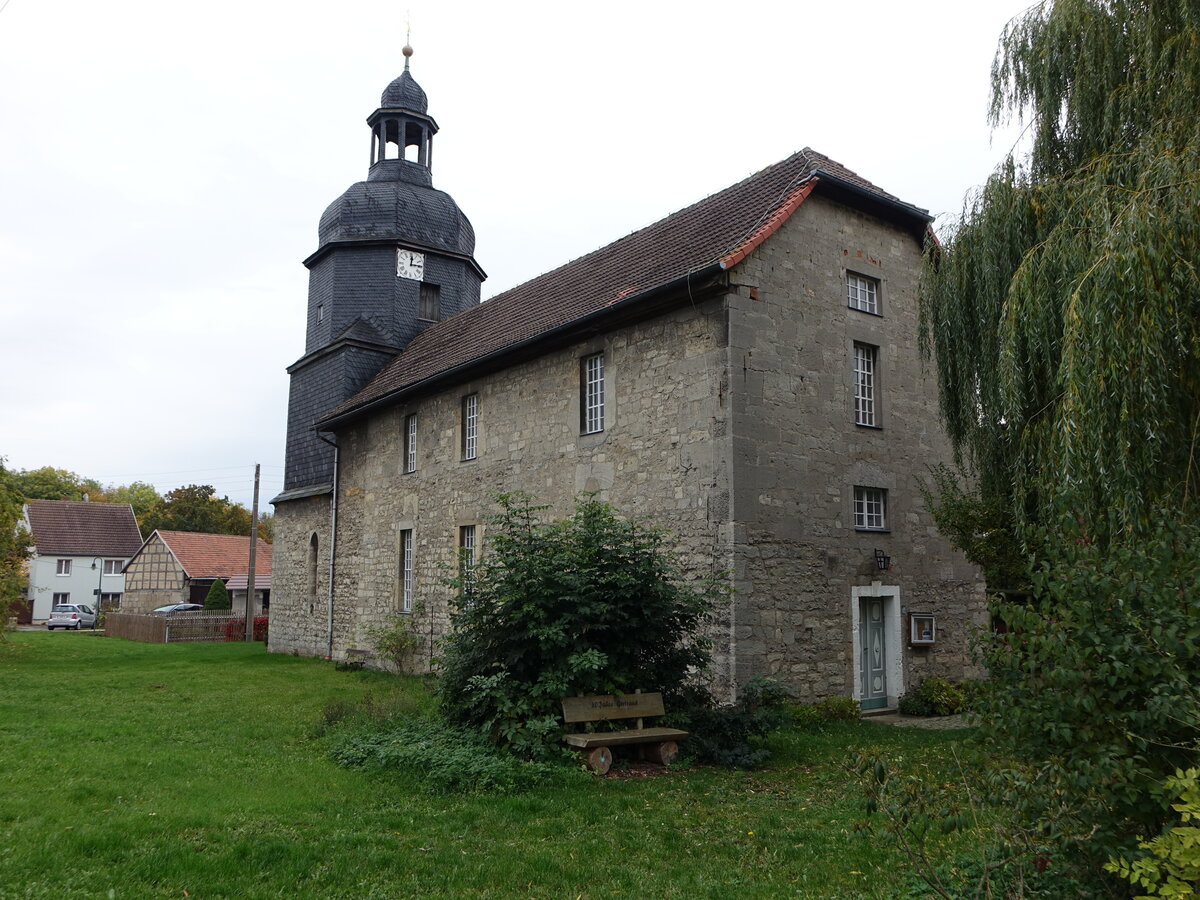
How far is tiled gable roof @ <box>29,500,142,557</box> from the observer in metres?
51.4

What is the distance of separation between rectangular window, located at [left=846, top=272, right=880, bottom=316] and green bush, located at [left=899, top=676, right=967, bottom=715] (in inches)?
226

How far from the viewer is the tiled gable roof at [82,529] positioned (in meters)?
51.4

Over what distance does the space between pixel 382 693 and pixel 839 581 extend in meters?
7.31

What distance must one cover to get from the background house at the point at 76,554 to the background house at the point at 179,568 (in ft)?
13.2

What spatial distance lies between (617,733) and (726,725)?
1253 millimetres

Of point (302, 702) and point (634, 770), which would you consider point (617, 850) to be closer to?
point (634, 770)

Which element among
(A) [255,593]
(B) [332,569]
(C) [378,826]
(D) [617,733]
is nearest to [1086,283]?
(D) [617,733]

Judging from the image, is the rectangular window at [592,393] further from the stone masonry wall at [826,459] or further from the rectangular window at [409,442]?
the rectangular window at [409,442]

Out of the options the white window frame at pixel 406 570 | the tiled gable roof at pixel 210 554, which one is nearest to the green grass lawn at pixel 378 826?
the white window frame at pixel 406 570

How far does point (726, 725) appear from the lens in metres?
9.12

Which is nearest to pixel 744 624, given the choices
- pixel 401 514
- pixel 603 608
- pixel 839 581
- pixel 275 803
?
pixel 839 581

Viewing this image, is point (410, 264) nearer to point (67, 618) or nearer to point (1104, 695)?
point (1104, 695)

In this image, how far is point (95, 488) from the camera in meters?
77.1

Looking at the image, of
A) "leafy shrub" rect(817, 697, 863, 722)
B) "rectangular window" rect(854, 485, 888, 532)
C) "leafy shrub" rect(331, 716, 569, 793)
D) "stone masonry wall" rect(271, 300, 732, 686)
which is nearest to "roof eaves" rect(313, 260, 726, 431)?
"stone masonry wall" rect(271, 300, 732, 686)
